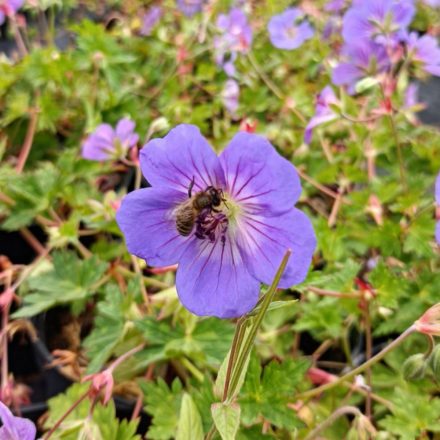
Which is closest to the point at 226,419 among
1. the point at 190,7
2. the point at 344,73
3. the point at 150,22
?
the point at 344,73

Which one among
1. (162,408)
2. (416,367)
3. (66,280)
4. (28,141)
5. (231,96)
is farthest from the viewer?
(231,96)

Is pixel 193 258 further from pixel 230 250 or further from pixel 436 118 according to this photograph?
pixel 436 118

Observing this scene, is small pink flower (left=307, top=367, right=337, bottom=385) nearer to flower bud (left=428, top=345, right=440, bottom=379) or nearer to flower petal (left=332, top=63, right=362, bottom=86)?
flower bud (left=428, top=345, right=440, bottom=379)

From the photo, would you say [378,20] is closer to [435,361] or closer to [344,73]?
[344,73]

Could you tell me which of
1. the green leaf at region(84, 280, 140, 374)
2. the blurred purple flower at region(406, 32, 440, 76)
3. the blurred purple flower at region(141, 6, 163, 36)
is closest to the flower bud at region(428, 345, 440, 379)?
the green leaf at region(84, 280, 140, 374)

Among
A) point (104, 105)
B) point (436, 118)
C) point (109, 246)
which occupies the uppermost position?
point (104, 105)

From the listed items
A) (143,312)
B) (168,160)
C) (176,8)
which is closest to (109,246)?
(143,312)
